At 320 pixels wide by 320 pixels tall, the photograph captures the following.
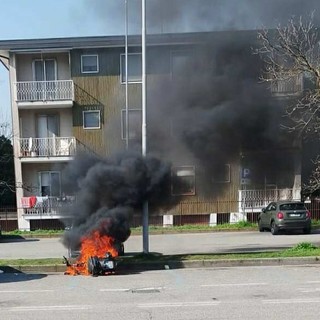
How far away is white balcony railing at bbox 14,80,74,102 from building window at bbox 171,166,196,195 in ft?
42.6

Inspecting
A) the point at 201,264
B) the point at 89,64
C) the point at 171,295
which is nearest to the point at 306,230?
the point at 201,264

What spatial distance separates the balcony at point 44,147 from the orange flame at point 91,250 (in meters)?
14.1

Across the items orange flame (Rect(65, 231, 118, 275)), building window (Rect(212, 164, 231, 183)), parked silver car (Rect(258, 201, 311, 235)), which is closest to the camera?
orange flame (Rect(65, 231, 118, 275))

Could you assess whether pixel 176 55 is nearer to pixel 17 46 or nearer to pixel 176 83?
pixel 176 83

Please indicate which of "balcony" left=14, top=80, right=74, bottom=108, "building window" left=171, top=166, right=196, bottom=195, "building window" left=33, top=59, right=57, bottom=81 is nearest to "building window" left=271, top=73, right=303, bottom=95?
"building window" left=171, top=166, right=196, bottom=195

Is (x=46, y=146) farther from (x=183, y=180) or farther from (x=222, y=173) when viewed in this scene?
(x=183, y=180)

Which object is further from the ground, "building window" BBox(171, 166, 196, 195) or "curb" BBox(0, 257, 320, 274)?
"building window" BBox(171, 166, 196, 195)

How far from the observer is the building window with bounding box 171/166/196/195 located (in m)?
13.0

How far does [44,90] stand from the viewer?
25.0 meters

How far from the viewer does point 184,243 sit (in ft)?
57.3

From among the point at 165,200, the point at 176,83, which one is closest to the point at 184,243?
the point at 165,200

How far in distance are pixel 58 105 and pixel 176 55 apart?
12.4 m

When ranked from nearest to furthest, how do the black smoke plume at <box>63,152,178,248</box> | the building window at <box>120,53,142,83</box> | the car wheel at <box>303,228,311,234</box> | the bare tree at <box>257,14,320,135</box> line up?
the black smoke plume at <box>63,152,178,248</box>, the bare tree at <box>257,14,320,135</box>, the car wheel at <box>303,228,311,234</box>, the building window at <box>120,53,142,83</box>

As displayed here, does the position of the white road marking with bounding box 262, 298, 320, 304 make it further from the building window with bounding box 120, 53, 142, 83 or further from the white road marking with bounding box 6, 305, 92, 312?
the building window with bounding box 120, 53, 142, 83
